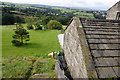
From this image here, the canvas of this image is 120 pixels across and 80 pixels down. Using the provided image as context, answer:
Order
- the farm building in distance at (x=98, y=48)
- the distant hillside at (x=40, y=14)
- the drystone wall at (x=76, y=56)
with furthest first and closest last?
the distant hillside at (x=40, y=14) → the drystone wall at (x=76, y=56) → the farm building in distance at (x=98, y=48)

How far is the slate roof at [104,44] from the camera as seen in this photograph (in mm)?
2537

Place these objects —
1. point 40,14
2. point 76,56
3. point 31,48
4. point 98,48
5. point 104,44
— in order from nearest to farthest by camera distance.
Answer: point 98,48
point 104,44
point 76,56
point 31,48
point 40,14

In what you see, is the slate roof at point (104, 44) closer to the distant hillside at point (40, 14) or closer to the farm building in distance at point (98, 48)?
the farm building in distance at point (98, 48)

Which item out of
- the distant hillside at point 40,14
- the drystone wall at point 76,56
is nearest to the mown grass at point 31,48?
the drystone wall at point 76,56

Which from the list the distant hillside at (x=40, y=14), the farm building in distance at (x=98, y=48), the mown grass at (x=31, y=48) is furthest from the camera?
the distant hillside at (x=40, y=14)

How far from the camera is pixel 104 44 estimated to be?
3.21 m

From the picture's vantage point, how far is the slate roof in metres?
2.54

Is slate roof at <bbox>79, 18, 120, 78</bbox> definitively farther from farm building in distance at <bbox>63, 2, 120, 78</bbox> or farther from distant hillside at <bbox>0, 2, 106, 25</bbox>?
distant hillside at <bbox>0, 2, 106, 25</bbox>

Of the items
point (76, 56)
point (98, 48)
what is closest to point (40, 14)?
point (76, 56)

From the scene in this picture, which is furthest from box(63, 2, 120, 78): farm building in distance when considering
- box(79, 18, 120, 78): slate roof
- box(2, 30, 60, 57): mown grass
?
box(2, 30, 60, 57): mown grass

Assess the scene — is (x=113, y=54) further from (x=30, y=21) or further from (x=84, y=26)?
(x=30, y=21)

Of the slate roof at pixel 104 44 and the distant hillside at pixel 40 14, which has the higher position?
the distant hillside at pixel 40 14

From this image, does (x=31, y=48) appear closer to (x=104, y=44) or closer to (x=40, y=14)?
(x=104, y=44)

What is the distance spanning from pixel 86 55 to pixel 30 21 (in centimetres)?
4450
